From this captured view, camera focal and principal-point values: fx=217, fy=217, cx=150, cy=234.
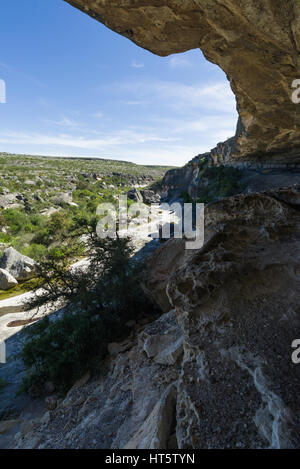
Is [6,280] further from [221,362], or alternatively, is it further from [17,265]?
Result: [221,362]

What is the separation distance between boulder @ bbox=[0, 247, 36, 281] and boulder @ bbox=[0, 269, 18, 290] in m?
0.55

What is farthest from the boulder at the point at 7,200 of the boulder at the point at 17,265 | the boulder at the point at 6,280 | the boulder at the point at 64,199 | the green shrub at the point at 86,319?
the green shrub at the point at 86,319

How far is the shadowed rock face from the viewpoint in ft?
12.8

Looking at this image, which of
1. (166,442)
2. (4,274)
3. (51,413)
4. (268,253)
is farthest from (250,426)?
(4,274)

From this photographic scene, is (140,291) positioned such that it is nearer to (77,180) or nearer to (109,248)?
(109,248)

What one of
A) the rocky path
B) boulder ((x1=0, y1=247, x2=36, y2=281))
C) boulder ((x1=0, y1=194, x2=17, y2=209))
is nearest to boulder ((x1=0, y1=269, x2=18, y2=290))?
boulder ((x1=0, y1=247, x2=36, y2=281))

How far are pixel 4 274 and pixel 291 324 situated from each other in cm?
1695

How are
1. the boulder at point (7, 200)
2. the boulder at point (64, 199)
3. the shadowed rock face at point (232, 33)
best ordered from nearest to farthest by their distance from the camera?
the shadowed rock face at point (232, 33)
the boulder at point (7, 200)
the boulder at point (64, 199)

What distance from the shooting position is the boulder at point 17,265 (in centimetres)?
1562

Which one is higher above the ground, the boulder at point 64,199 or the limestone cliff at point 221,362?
the boulder at point 64,199

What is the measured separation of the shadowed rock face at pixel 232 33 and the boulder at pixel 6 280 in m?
15.2

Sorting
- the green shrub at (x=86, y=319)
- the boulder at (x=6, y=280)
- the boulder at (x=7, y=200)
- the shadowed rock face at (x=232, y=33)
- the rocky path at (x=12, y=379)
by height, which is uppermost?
the shadowed rock face at (x=232, y=33)

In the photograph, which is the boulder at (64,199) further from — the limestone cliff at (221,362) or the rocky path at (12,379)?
the limestone cliff at (221,362)

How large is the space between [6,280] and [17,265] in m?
1.44
